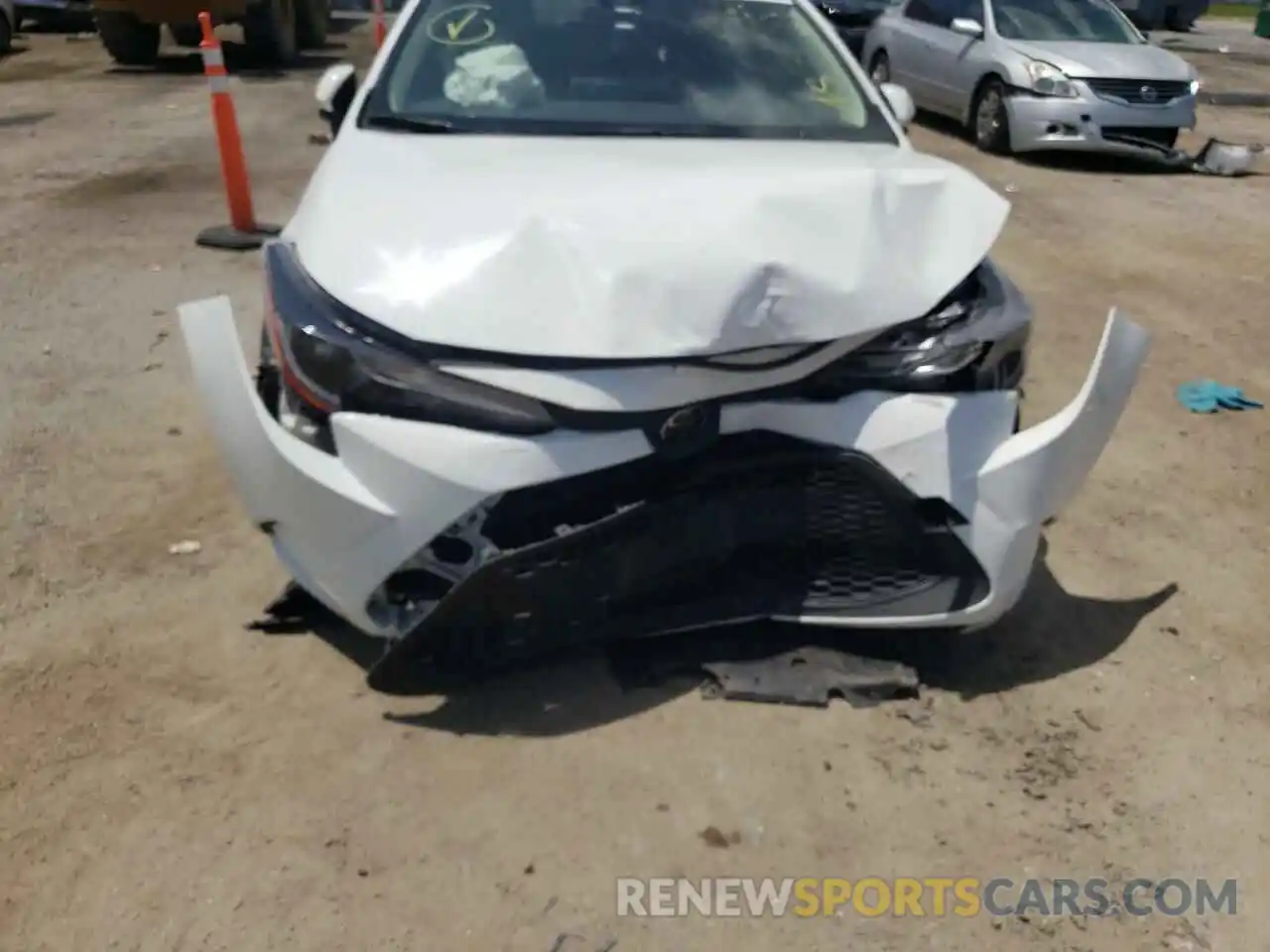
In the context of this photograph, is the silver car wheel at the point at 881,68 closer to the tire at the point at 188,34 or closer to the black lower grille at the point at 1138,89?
the black lower grille at the point at 1138,89

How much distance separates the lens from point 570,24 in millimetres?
3953

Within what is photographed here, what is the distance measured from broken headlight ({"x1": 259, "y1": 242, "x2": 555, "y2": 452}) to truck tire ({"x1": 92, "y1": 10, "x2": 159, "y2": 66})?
13514 millimetres

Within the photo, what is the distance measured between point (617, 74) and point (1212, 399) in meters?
3.05

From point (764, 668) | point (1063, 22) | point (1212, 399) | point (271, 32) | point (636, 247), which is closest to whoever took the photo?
point (636, 247)

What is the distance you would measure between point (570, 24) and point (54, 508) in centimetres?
234

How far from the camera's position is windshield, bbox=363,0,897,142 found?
12.0 ft

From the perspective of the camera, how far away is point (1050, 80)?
9.96 metres

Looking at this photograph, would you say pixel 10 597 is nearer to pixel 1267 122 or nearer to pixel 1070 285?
pixel 1070 285

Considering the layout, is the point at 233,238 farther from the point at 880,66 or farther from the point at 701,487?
the point at 880,66

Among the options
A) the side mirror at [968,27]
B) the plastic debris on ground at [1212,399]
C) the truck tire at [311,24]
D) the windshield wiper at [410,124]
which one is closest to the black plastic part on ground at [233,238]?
the windshield wiper at [410,124]

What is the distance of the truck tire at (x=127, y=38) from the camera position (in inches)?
575

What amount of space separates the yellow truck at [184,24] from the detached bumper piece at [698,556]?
12966 mm

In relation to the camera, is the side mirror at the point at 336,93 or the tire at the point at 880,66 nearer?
the side mirror at the point at 336,93

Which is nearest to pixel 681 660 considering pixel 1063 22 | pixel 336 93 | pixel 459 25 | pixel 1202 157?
pixel 459 25
